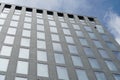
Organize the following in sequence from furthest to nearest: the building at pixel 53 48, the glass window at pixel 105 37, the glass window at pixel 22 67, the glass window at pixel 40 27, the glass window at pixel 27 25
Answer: the glass window at pixel 105 37
the glass window at pixel 40 27
the glass window at pixel 27 25
the building at pixel 53 48
the glass window at pixel 22 67

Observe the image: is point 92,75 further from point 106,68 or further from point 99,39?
point 99,39

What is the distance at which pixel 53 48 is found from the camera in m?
43.3

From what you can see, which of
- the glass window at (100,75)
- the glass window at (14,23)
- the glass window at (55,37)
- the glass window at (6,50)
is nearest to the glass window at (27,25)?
the glass window at (14,23)

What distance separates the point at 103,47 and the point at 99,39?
3680 millimetres

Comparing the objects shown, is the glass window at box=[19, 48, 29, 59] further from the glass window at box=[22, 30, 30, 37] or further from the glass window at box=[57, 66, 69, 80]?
the glass window at box=[22, 30, 30, 37]

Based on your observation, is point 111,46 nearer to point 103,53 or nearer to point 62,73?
point 103,53

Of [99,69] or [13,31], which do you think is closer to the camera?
[99,69]

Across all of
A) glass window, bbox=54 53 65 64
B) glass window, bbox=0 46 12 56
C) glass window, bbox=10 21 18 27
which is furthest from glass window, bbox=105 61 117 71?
glass window, bbox=10 21 18 27

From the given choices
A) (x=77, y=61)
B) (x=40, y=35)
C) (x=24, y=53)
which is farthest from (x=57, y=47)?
(x=24, y=53)

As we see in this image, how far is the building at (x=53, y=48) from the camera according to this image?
1431 inches

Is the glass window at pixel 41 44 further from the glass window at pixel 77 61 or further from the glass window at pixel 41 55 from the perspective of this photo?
the glass window at pixel 77 61

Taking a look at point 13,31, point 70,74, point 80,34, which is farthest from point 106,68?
point 13,31

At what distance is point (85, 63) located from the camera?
40.6 metres

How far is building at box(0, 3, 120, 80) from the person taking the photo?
119 feet
